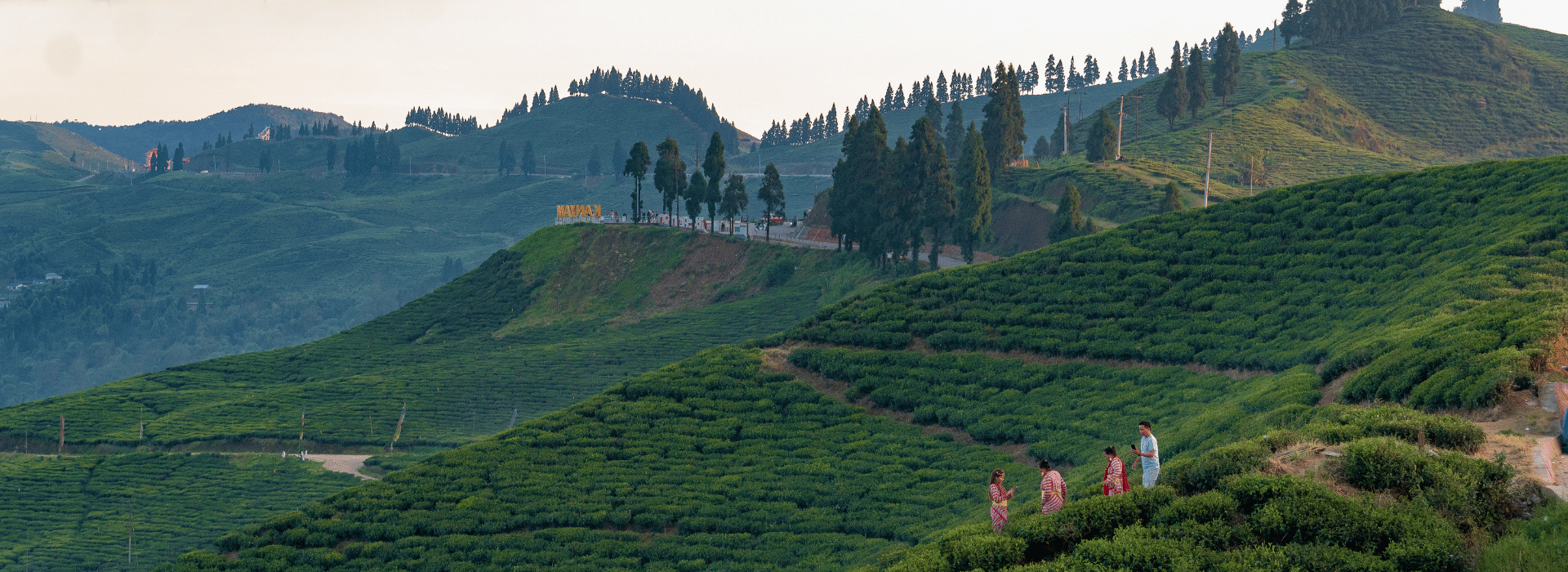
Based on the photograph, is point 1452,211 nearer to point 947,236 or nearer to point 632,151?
point 947,236

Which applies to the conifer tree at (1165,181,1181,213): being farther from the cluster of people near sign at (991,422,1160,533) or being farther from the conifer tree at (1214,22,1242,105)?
the conifer tree at (1214,22,1242,105)

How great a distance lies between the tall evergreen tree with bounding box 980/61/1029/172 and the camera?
3826 inches

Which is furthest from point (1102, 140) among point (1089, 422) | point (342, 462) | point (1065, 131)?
point (342, 462)

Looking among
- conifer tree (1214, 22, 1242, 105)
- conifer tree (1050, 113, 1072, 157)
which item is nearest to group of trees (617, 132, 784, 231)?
conifer tree (1050, 113, 1072, 157)

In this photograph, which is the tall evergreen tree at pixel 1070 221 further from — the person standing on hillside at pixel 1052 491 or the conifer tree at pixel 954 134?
the person standing on hillside at pixel 1052 491

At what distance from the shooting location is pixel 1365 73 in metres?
148

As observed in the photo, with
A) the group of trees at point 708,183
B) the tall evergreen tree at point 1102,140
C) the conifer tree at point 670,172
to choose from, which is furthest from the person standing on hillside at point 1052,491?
the tall evergreen tree at point 1102,140

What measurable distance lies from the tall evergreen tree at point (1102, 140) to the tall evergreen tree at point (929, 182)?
35667mm

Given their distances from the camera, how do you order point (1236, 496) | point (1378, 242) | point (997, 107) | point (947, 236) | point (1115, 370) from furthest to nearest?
point (997, 107) < point (947, 236) < point (1378, 242) < point (1115, 370) < point (1236, 496)

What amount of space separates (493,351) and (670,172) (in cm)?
2787

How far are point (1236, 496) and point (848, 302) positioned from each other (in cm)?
3864

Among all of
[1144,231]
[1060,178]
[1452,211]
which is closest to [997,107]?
[1060,178]

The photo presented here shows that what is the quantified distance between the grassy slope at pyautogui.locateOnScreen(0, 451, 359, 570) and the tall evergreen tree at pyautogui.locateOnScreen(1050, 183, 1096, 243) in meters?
50.5

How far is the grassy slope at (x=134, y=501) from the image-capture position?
169ft
